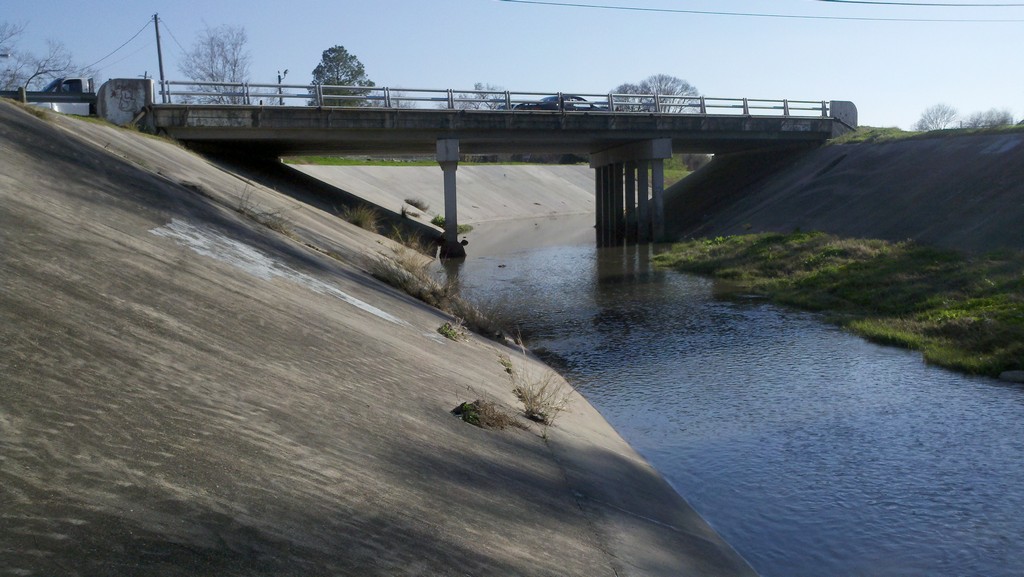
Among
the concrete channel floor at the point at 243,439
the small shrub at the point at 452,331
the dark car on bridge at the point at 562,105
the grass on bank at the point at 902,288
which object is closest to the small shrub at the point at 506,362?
the small shrub at the point at 452,331

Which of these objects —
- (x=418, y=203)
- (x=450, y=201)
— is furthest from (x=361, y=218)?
(x=418, y=203)

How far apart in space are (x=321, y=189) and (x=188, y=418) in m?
35.8

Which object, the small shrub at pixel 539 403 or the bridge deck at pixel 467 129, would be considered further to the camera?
the bridge deck at pixel 467 129

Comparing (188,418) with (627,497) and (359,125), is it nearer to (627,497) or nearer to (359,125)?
(627,497)

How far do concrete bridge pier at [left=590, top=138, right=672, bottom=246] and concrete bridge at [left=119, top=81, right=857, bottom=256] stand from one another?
6 centimetres

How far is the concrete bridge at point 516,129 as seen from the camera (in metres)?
33.9

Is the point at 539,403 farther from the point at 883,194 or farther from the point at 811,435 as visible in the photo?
the point at 883,194

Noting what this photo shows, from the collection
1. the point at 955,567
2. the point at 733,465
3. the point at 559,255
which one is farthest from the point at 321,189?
the point at 955,567

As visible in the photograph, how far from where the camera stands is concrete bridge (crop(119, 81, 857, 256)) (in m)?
33.9

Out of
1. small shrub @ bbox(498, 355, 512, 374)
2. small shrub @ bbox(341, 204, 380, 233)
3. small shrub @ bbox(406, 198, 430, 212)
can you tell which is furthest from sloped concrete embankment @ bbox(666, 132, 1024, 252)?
small shrub @ bbox(406, 198, 430, 212)

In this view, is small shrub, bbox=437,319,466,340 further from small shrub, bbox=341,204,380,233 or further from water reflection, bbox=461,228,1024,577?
small shrub, bbox=341,204,380,233

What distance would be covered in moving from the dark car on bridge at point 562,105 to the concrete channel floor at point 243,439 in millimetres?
30166

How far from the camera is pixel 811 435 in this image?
35.4 ft

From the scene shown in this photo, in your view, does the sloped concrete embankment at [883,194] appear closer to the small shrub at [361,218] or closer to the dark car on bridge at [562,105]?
the dark car on bridge at [562,105]
